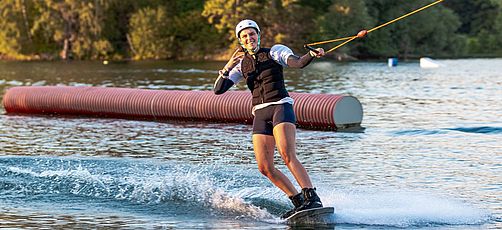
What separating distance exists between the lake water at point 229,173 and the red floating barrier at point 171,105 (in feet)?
1.61

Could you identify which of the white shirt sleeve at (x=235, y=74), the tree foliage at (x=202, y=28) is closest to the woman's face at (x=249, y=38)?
the white shirt sleeve at (x=235, y=74)

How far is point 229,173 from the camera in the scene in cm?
1490

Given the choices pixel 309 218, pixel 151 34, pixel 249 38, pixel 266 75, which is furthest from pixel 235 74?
pixel 151 34

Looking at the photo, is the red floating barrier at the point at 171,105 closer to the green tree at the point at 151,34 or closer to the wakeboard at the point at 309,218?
the wakeboard at the point at 309,218

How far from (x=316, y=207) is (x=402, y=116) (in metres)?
14.9

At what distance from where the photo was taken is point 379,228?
1058cm

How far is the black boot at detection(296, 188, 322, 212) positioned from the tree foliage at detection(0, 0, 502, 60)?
244 feet

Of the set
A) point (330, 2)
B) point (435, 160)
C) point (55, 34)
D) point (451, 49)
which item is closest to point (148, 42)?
point (55, 34)

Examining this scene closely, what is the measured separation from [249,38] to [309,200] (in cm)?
186

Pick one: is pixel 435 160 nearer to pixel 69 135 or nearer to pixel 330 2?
pixel 69 135

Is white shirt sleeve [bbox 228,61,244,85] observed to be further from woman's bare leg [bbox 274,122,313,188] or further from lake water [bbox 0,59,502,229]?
lake water [bbox 0,59,502,229]

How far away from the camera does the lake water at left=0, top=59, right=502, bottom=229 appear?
11352 millimetres

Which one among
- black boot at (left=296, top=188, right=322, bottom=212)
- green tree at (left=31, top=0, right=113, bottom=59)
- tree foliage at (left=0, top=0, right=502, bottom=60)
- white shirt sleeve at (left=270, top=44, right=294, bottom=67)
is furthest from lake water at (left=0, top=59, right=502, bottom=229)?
tree foliage at (left=0, top=0, right=502, bottom=60)

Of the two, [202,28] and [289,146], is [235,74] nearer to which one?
[289,146]
